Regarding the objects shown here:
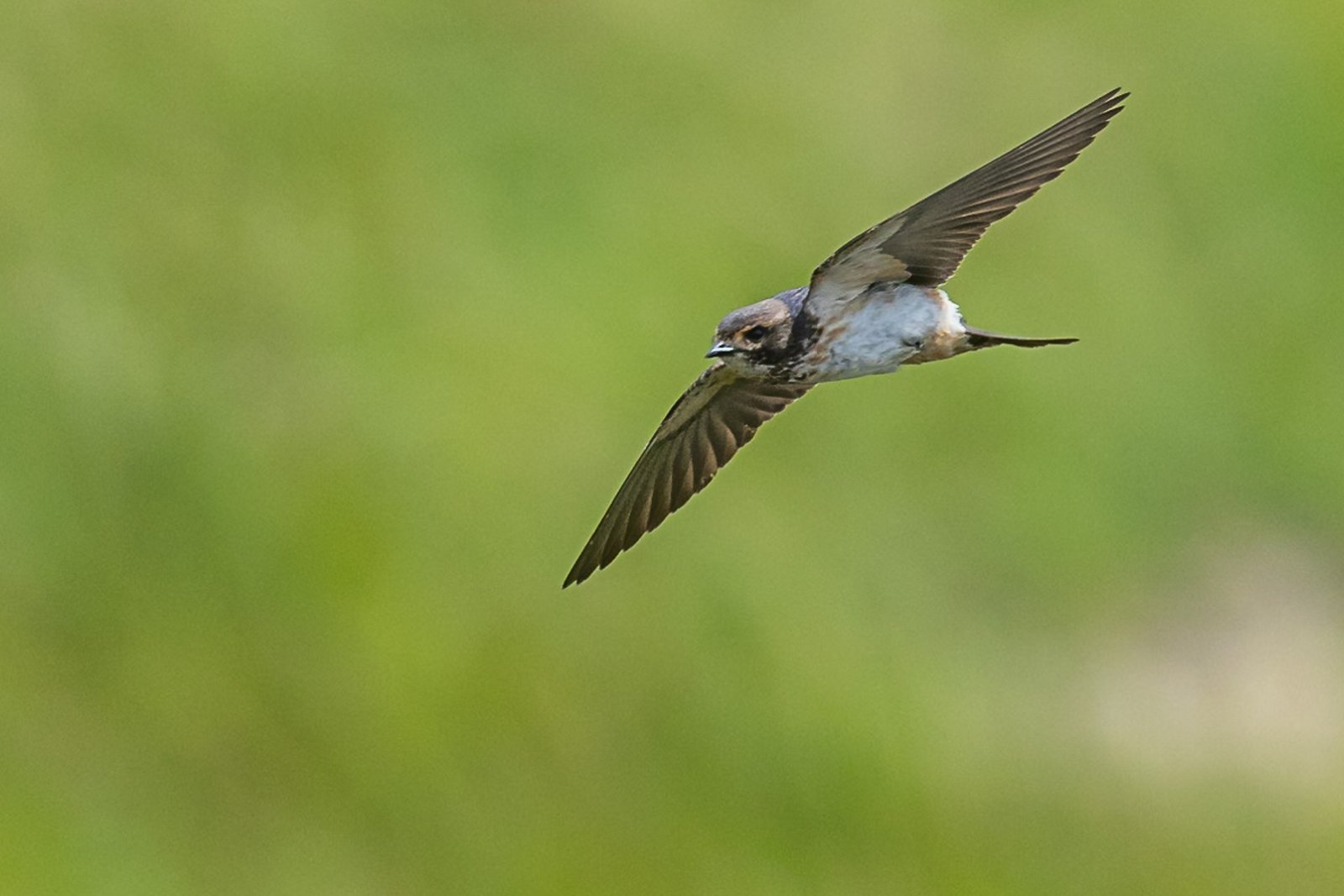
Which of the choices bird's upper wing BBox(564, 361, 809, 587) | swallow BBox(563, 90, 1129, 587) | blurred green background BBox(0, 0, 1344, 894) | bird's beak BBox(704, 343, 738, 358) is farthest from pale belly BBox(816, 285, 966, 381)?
blurred green background BBox(0, 0, 1344, 894)

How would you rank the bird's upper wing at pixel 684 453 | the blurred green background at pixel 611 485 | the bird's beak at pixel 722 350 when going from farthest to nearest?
the blurred green background at pixel 611 485
the bird's upper wing at pixel 684 453
the bird's beak at pixel 722 350

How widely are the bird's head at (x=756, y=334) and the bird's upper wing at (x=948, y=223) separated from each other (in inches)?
4.0

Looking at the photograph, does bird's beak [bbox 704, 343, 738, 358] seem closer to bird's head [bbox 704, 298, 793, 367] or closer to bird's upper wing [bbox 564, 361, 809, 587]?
bird's head [bbox 704, 298, 793, 367]

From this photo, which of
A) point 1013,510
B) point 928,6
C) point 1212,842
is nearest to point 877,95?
point 928,6

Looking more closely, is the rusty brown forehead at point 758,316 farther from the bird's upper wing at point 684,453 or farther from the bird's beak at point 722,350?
the bird's upper wing at point 684,453

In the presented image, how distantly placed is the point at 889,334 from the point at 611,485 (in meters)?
6.84

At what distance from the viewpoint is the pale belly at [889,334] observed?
619 cm

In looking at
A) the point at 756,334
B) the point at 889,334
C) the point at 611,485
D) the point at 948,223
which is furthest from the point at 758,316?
the point at 611,485

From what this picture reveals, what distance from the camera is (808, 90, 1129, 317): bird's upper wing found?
5.96 m

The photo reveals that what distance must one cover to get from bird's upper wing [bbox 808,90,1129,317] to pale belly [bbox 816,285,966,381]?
0.06 meters

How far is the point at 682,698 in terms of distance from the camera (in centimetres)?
1264

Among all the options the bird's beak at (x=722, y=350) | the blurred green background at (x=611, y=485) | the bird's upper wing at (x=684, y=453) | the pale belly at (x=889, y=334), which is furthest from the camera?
the blurred green background at (x=611, y=485)

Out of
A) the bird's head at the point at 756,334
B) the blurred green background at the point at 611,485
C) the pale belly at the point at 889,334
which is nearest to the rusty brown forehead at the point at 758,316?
the bird's head at the point at 756,334

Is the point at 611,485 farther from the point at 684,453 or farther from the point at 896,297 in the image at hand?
the point at 896,297
